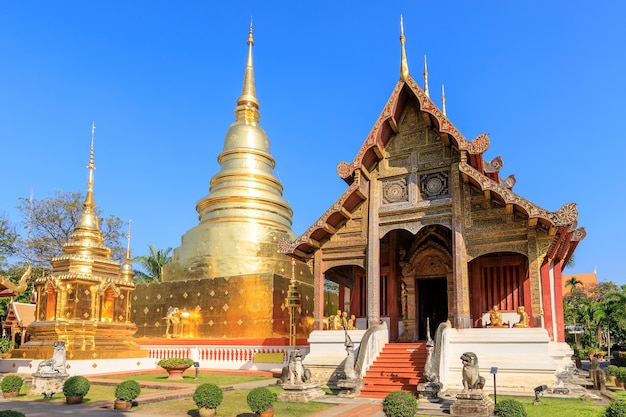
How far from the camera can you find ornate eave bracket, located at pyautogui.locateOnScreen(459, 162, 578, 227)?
12.5 meters

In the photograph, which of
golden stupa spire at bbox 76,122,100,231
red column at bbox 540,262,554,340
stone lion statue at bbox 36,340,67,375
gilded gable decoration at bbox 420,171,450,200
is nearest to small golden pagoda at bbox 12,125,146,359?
golden stupa spire at bbox 76,122,100,231

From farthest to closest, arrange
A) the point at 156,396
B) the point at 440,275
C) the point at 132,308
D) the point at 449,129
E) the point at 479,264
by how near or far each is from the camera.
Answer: the point at 132,308, the point at 440,275, the point at 479,264, the point at 449,129, the point at 156,396

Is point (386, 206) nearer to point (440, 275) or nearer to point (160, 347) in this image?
point (440, 275)

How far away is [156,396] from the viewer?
1199cm

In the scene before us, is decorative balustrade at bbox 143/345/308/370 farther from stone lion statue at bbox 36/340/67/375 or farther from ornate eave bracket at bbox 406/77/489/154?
ornate eave bracket at bbox 406/77/489/154

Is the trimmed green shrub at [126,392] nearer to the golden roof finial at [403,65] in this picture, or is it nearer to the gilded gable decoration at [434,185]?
the gilded gable decoration at [434,185]

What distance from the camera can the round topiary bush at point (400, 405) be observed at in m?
8.41

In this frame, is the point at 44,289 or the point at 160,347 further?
the point at 160,347

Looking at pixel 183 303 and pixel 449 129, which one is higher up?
pixel 449 129

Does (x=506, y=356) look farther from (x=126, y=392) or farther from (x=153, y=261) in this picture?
(x=153, y=261)

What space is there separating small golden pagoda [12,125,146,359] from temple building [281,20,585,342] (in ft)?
27.6

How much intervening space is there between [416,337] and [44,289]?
1325 centimetres

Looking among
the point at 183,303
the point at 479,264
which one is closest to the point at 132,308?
the point at 183,303

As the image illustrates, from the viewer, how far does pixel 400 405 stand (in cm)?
845
